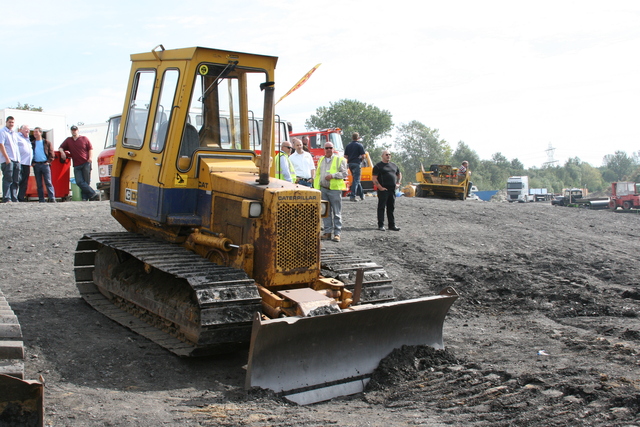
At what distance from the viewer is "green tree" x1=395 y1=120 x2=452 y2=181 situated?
100 meters

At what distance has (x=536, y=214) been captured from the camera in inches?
715

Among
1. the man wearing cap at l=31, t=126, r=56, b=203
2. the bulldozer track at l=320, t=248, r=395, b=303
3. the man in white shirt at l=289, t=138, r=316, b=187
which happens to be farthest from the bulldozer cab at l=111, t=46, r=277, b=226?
the man wearing cap at l=31, t=126, r=56, b=203

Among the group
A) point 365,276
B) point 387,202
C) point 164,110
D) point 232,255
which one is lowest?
point 365,276

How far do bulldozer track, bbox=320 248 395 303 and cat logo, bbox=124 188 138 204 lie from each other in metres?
2.31

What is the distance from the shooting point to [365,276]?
21.2ft

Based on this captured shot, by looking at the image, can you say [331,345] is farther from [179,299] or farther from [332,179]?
[332,179]

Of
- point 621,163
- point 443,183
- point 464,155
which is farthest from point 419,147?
point 443,183

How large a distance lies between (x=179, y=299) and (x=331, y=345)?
5.51 ft

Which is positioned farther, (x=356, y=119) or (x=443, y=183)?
(x=356, y=119)

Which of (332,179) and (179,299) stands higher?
(332,179)

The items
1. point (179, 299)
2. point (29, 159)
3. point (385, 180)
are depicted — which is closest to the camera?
point (179, 299)

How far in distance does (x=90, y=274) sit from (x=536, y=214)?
14.1 meters

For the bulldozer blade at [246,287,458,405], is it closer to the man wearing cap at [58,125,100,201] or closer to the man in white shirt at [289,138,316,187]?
the man in white shirt at [289,138,316,187]

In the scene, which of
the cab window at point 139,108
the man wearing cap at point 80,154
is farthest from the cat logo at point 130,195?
the man wearing cap at point 80,154
